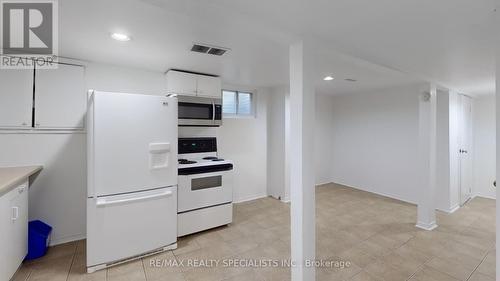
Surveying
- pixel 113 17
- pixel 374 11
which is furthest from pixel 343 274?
pixel 113 17

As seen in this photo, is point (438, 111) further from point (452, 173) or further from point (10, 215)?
point (10, 215)

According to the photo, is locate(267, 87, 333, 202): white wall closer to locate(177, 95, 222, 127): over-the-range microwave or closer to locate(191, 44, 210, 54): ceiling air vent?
locate(177, 95, 222, 127): over-the-range microwave

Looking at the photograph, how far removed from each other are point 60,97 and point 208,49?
1.84 metres

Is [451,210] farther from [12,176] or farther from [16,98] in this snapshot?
[16,98]

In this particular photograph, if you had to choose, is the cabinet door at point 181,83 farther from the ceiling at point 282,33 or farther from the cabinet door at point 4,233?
the cabinet door at point 4,233

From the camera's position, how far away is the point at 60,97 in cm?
A: 255

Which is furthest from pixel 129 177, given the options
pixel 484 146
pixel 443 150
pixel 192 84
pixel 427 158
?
pixel 484 146

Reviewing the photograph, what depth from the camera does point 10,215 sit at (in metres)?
1.82

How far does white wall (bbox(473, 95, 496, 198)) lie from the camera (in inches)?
173

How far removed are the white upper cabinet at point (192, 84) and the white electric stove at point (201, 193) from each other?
28.8 inches

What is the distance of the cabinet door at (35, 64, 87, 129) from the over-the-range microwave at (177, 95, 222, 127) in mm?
1144

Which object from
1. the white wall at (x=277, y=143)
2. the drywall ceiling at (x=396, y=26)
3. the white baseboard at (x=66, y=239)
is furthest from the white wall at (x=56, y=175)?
the white wall at (x=277, y=143)

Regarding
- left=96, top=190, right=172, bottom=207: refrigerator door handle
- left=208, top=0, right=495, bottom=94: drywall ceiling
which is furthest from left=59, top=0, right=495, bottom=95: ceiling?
left=96, top=190, right=172, bottom=207: refrigerator door handle

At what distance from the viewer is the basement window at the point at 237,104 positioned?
159 inches
